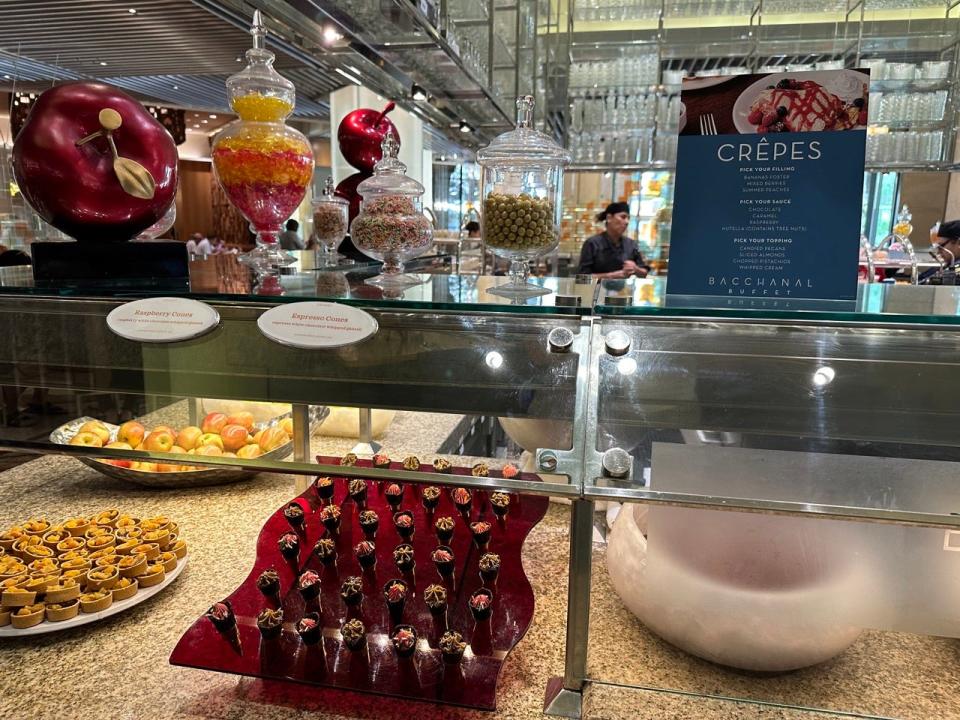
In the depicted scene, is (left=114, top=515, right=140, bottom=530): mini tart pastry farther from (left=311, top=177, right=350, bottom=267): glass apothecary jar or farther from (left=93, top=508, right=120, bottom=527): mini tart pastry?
(left=311, top=177, right=350, bottom=267): glass apothecary jar

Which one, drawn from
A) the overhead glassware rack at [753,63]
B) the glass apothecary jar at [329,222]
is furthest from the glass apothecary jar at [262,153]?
the overhead glassware rack at [753,63]

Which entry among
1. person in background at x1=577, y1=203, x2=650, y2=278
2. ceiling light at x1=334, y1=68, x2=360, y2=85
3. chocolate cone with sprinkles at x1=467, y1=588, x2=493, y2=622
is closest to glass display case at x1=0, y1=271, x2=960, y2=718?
chocolate cone with sprinkles at x1=467, y1=588, x2=493, y2=622

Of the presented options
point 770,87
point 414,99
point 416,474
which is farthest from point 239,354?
point 414,99

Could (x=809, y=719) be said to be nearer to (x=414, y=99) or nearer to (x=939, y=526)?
(x=939, y=526)

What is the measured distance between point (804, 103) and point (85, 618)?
130 cm

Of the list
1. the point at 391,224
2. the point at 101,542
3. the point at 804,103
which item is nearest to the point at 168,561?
the point at 101,542

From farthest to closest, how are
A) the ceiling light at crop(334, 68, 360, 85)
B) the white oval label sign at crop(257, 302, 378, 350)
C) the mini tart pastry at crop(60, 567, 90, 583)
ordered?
1. the ceiling light at crop(334, 68, 360, 85)
2. the mini tart pastry at crop(60, 567, 90, 583)
3. the white oval label sign at crop(257, 302, 378, 350)

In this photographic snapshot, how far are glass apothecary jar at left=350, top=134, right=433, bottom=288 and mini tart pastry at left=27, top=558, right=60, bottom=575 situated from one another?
699 millimetres

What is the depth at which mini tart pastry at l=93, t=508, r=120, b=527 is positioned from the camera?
125cm

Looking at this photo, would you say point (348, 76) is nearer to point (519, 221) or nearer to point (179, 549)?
point (519, 221)

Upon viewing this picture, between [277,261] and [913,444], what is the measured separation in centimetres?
105

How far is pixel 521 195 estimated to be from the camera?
104 cm

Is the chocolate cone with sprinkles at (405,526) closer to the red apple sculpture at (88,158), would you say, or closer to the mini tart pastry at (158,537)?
Result: the mini tart pastry at (158,537)

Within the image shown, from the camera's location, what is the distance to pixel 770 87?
2.92ft
